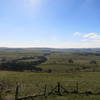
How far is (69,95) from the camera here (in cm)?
2014

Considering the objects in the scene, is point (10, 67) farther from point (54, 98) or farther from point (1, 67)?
point (54, 98)

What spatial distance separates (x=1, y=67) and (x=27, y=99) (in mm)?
48418

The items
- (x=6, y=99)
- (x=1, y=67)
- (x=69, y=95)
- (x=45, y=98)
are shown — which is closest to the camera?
(x=6, y=99)

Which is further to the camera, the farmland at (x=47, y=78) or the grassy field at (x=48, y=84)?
the farmland at (x=47, y=78)

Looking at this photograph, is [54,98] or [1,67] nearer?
[54,98]

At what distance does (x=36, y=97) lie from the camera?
62.2 ft

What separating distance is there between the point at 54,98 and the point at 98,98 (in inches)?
211

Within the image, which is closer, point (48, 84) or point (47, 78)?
point (48, 84)

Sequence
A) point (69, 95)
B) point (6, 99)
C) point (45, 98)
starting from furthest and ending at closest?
1. point (69, 95)
2. point (45, 98)
3. point (6, 99)

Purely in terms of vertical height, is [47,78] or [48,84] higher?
[48,84]

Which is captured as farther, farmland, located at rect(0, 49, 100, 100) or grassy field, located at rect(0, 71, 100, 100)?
farmland, located at rect(0, 49, 100, 100)

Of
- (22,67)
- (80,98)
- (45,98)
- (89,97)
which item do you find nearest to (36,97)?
(45,98)

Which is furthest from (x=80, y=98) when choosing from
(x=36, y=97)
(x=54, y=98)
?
(x=36, y=97)

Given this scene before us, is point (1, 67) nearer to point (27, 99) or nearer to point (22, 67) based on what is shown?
point (22, 67)
